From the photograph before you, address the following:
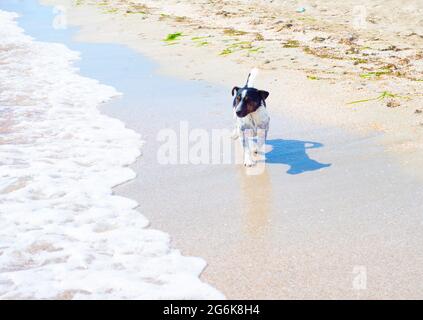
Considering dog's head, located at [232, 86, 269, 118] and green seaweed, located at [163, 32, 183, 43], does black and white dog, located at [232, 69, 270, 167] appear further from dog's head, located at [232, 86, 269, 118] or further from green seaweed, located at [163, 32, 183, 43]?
green seaweed, located at [163, 32, 183, 43]

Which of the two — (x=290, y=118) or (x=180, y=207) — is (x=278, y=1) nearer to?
(x=290, y=118)

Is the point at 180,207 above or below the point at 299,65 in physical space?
below

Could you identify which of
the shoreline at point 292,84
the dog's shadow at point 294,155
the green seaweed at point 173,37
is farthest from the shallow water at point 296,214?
the green seaweed at point 173,37

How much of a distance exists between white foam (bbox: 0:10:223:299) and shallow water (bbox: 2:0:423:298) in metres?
0.21

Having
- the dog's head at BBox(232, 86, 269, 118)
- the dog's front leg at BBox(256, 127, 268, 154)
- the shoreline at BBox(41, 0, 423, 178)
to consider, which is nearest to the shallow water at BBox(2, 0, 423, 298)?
the dog's front leg at BBox(256, 127, 268, 154)

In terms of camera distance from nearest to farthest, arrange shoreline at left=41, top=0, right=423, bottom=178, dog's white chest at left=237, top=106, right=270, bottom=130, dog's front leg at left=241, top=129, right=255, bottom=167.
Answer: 1. dog's front leg at left=241, top=129, right=255, bottom=167
2. dog's white chest at left=237, top=106, right=270, bottom=130
3. shoreline at left=41, top=0, right=423, bottom=178

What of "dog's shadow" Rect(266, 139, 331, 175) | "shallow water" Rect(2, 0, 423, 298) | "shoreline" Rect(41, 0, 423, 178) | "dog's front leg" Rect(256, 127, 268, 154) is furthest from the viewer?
"shoreline" Rect(41, 0, 423, 178)

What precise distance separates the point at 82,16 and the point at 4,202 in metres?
16.4

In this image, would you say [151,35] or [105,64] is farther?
[151,35]

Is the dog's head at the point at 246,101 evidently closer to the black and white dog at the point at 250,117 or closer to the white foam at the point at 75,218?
the black and white dog at the point at 250,117

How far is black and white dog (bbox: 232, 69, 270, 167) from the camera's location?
5.93 metres

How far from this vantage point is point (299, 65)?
1059 centimetres
